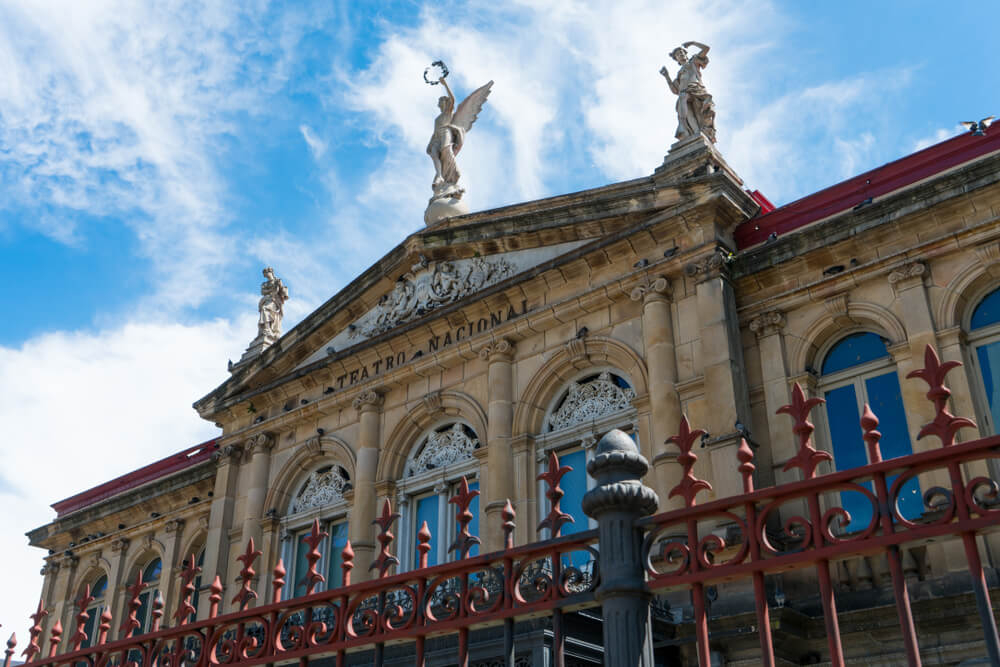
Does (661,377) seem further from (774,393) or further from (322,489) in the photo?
(322,489)

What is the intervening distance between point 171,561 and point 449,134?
1038 cm

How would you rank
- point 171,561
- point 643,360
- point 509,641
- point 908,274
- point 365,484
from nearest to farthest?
point 509,641 < point 908,274 < point 643,360 < point 365,484 < point 171,561

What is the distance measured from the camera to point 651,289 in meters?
14.4

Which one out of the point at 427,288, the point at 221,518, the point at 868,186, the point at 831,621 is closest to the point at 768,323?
the point at 868,186

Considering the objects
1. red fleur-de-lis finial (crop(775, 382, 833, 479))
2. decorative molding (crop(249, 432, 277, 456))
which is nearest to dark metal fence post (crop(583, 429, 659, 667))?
red fleur-de-lis finial (crop(775, 382, 833, 479))

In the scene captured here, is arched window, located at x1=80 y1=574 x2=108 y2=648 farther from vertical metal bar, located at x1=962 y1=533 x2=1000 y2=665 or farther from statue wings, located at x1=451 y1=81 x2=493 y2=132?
vertical metal bar, located at x1=962 y1=533 x2=1000 y2=665

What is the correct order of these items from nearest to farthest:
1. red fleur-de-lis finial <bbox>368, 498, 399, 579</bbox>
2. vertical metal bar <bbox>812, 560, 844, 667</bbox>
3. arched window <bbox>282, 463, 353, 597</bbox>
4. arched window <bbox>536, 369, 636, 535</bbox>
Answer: vertical metal bar <bbox>812, 560, 844, 667</bbox> → red fleur-de-lis finial <bbox>368, 498, 399, 579</bbox> → arched window <bbox>536, 369, 636, 535</bbox> → arched window <bbox>282, 463, 353, 597</bbox>

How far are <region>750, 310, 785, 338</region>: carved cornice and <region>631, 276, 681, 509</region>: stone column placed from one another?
1138 millimetres

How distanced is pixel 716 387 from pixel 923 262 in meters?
2.99

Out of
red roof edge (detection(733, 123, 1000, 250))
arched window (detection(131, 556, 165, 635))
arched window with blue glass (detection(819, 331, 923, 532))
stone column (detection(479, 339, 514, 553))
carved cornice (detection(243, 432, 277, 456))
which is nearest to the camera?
arched window with blue glass (detection(819, 331, 923, 532))

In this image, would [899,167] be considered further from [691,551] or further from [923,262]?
[691,551]

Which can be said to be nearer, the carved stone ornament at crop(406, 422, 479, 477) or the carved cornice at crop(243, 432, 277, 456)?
the carved stone ornament at crop(406, 422, 479, 477)

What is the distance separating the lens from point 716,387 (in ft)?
42.8

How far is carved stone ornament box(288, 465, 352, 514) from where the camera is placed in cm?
1751
